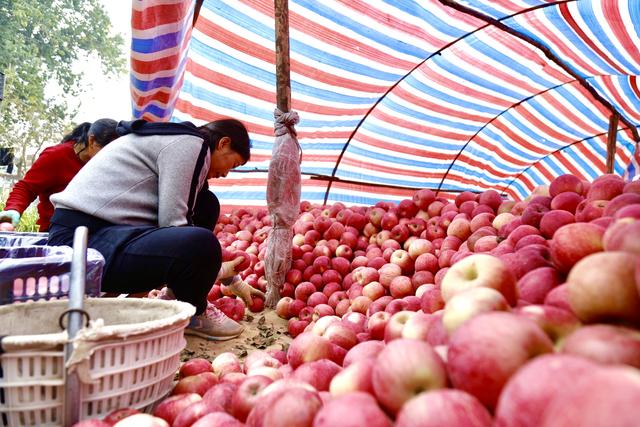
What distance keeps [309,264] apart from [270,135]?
3.31 meters

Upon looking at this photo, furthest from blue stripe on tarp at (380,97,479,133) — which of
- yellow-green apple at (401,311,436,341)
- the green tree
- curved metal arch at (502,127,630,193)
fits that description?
the green tree

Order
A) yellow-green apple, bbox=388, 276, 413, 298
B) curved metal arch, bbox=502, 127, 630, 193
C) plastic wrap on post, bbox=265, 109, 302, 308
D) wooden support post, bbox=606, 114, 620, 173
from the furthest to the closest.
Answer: curved metal arch, bbox=502, 127, 630, 193 < wooden support post, bbox=606, 114, 620, 173 < plastic wrap on post, bbox=265, 109, 302, 308 < yellow-green apple, bbox=388, 276, 413, 298

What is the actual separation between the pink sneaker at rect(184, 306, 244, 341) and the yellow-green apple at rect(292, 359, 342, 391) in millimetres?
1773

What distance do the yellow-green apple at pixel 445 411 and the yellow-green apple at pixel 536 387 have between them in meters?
0.05

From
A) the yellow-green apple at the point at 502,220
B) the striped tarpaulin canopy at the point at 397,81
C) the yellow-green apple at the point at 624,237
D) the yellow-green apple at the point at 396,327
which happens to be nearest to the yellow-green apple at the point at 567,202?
the yellow-green apple at the point at 502,220

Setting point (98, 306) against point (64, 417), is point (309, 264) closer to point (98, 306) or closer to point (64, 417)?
point (98, 306)

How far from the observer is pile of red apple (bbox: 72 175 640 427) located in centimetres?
70

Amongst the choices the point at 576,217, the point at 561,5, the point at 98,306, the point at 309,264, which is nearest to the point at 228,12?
the point at 309,264

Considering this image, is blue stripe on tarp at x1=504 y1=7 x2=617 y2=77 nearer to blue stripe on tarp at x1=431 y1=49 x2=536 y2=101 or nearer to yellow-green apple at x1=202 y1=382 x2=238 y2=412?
blue stripe on tarp at x1=431 y1=49 x2=536 y2=101

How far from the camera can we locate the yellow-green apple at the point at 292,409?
100 centimetres

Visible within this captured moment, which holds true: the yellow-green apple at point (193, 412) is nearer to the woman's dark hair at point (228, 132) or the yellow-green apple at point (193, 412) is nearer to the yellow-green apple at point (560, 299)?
the yellow-green apple at point (560, 299)

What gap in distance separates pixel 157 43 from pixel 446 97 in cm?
432

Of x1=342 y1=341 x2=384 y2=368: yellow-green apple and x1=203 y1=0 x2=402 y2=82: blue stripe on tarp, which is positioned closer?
x1=342 y1=341 x2=384 y2=368: yellow-green apple

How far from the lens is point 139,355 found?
1.48 metres
